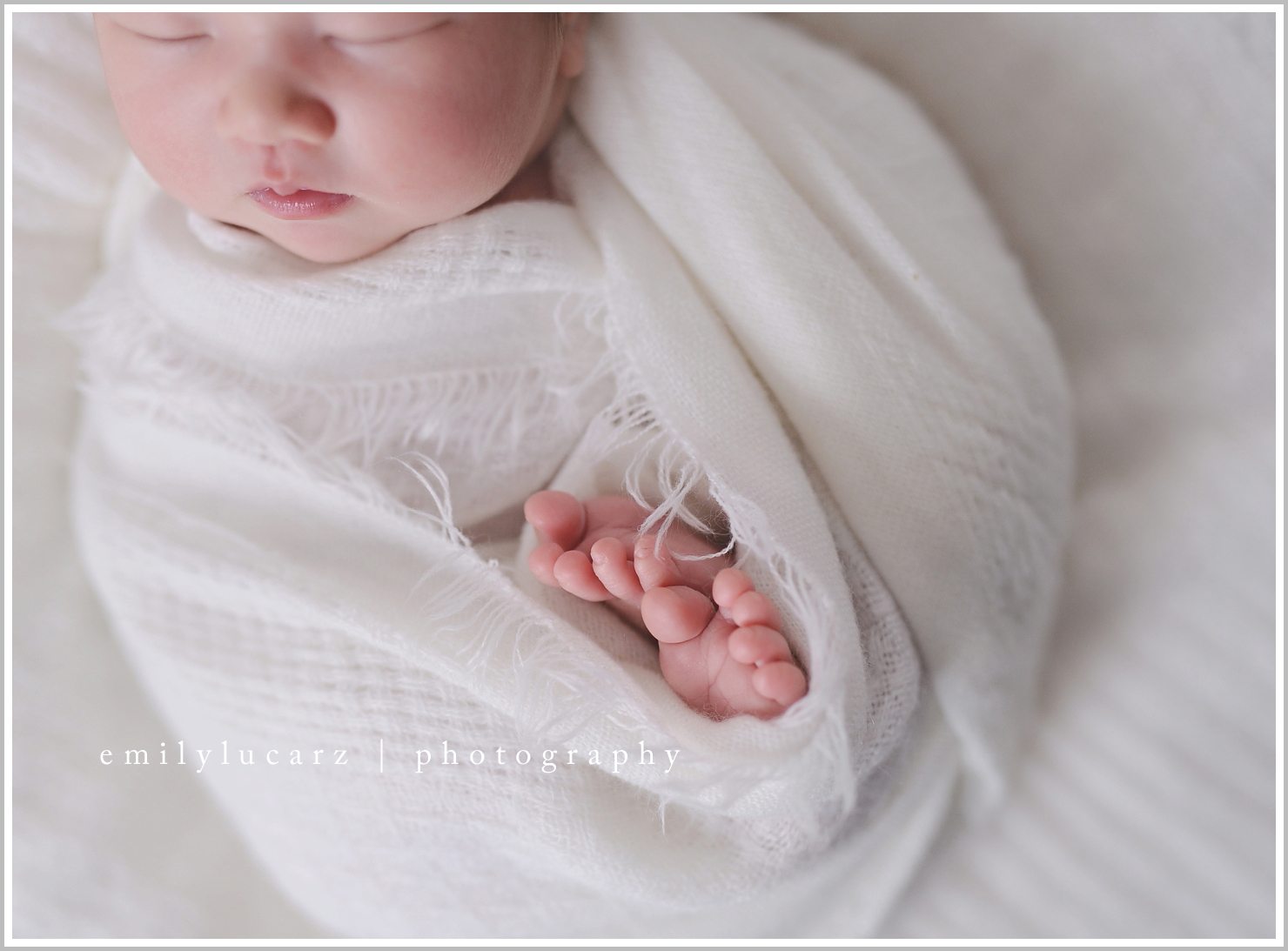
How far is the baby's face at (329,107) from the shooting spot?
57 centimetres

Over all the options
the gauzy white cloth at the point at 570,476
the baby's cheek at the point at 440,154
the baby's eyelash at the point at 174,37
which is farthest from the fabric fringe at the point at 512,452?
the baby's eyelash at the point at 174,37

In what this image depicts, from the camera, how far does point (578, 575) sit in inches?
22.2

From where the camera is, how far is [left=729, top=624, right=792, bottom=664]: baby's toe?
1.74 ft

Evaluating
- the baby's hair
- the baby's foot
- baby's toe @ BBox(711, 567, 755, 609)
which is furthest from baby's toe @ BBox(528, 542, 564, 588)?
the baby's hair

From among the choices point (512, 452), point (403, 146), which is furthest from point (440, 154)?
point (512, 452)

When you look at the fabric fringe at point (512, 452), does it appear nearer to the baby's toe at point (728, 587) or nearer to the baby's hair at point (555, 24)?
the baby's toe at point (728, 587)

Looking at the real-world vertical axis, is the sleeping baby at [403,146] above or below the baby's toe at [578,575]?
above

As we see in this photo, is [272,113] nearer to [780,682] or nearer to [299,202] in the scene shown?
[299,202]

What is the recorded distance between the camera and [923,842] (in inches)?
31.6

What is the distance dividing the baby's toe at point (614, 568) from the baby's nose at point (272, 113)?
0.31 meters

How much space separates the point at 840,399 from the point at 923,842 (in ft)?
1.34

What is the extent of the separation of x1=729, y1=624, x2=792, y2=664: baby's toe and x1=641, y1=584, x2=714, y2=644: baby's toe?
29 millimetres

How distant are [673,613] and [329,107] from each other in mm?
383

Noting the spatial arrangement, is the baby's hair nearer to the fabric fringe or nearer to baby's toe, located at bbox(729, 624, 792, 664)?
the fabric fringe
